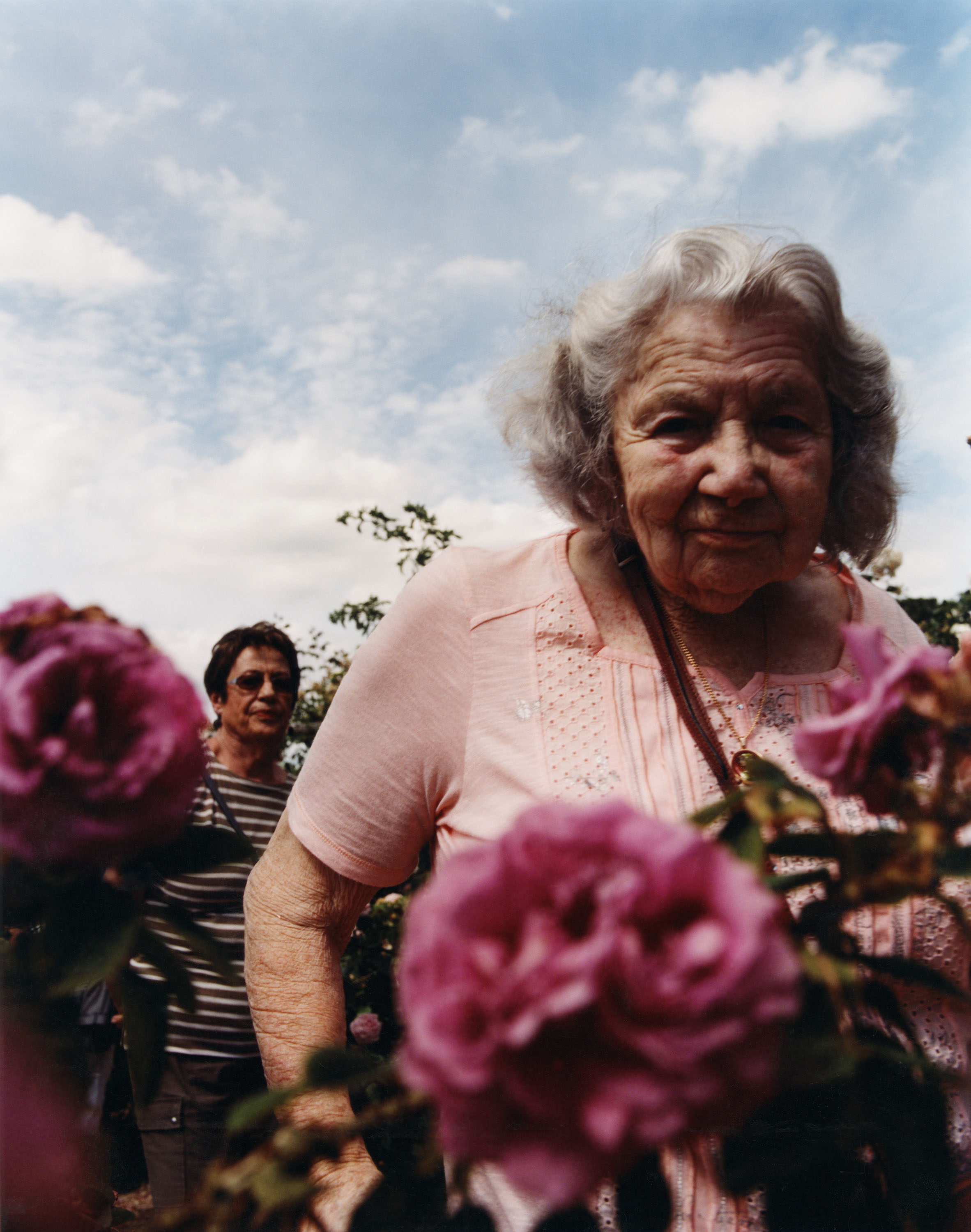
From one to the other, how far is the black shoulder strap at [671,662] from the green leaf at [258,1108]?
1.18 metres

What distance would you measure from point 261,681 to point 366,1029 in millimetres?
1772

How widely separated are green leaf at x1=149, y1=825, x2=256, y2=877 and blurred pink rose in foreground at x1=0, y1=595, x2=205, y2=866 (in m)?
0.03

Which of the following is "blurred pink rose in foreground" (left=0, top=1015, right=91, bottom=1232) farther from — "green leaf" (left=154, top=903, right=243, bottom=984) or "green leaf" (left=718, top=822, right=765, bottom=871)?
"green leaf" (left=718, top=822, right=765, bottom=871)

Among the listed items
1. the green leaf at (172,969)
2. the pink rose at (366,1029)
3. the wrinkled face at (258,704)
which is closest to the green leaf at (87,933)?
the green leaf at (172,969)

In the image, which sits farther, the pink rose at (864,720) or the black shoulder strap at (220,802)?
the black shoulder strap at (220,802)

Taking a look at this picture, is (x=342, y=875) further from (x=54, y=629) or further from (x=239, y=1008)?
(x=239, y=1008)

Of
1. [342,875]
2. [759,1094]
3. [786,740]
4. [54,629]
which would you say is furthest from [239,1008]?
[759,1094]

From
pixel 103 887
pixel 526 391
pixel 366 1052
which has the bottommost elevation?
pixel 366 1052

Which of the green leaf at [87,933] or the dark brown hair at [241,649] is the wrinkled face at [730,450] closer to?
the green leaf at [87,933]

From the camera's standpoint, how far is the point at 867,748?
1.90ft

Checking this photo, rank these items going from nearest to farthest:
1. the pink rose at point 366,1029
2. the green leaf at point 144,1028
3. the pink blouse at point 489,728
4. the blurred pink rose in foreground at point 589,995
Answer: the blurred pink rose in foreground at point 589,995 < the green leaf at point 144,1028 < the pink blouse at point 489,728 < the pink rose at point 366,1029

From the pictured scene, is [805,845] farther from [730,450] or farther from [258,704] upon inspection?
[258,704]

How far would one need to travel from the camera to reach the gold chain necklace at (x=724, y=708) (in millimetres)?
1621

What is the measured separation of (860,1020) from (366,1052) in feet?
1.17
